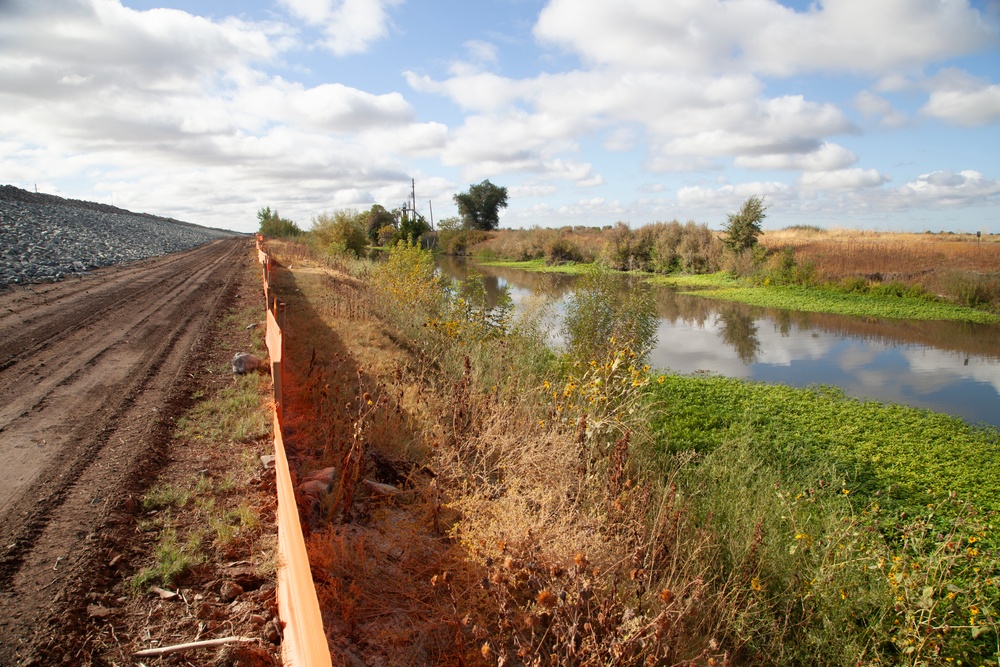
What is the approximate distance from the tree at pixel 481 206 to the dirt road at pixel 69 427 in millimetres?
64101

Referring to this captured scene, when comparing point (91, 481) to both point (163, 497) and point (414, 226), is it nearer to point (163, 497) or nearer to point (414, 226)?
point (163, 497)

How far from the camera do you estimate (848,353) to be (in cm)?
1515

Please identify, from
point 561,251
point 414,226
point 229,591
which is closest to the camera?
point 229,591

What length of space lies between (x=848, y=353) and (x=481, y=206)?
6235 centimetres

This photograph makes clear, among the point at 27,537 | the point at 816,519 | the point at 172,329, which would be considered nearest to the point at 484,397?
the point at 816,519

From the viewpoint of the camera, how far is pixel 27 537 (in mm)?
3328

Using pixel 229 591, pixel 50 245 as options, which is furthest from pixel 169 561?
pixel 50 245

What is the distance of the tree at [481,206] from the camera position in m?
73.8

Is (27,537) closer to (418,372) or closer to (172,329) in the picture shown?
(418,372)

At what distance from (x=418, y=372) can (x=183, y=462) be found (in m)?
4.07

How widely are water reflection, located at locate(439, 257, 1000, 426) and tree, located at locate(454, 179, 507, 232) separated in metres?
54.2

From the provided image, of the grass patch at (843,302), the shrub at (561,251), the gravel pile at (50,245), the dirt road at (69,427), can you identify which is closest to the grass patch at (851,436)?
the dirt road at (69,427)

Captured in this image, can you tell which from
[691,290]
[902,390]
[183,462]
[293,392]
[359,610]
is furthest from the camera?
[691,290]

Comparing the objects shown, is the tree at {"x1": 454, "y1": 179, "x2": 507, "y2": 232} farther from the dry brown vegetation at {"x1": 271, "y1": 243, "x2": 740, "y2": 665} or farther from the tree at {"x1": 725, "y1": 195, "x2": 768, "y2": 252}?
the dry brown vegetation at {"x1": 271, "y1": 243, "x2": 740, "y2": 665}
